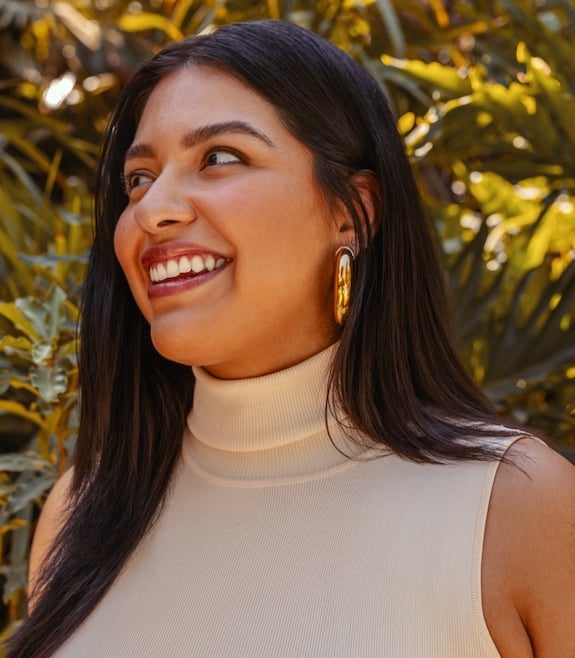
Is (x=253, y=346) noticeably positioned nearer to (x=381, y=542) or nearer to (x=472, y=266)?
(x=381, y=542)

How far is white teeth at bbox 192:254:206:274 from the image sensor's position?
1.43 meters

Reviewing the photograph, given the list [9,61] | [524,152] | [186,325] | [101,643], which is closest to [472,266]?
[524,152]

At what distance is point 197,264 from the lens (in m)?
1.43

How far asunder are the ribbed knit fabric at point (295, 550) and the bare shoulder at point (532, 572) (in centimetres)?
2

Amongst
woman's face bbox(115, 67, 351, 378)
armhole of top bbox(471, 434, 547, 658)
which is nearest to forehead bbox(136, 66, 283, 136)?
woman's face bbox(115, 67, 351, 378)

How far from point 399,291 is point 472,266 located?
922 millimetres

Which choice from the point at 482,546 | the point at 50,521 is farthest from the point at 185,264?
the point at 50,521

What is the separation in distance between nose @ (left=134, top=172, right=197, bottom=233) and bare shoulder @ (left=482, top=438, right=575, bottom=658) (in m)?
0.54

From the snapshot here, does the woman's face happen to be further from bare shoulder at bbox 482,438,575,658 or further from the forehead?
bare shoulder at bbox 482,438,575,658

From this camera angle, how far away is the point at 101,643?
1446 millimetres

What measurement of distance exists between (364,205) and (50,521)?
767mm

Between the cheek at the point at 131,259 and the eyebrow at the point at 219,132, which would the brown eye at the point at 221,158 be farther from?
the cheek at the point at 131,259

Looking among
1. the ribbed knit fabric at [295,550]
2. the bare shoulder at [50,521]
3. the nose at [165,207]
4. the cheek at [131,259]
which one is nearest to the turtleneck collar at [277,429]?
the ribbed knit fabric at [295,550]

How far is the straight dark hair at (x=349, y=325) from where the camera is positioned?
1475 mm
